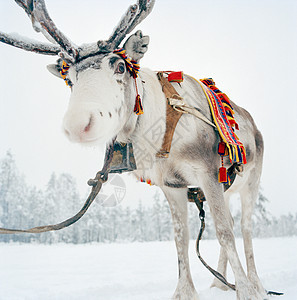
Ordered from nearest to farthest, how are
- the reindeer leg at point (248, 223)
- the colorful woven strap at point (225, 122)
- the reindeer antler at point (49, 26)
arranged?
the reindeer antler at point (49, 26) → the colorful woven strap at point (225, 122) → the reindeer leg at point (248, 223)

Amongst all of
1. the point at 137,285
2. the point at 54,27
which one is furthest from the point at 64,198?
the point at 54,27

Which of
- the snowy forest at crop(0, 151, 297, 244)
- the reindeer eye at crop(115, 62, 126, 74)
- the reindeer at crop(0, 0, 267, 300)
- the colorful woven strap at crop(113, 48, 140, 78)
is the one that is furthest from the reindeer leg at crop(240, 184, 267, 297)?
the snowy forest at crop(0, 151, 297, 244)

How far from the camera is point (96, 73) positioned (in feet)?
8.16

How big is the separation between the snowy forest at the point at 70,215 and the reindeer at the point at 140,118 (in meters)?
24.1

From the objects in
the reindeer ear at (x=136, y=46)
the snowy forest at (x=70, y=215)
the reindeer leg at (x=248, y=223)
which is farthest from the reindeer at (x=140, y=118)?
the snowy forest at (x=70, y=215)

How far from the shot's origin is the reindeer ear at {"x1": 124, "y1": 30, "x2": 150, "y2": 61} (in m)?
2.75

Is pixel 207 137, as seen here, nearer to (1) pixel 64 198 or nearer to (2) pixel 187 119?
(2) pixel 187 119

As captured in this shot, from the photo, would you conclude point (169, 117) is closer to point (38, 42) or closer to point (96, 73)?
point (96, 73)

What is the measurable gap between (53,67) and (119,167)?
1326mm

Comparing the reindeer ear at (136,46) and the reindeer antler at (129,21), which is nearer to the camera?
the reindeer antler at (129,21)

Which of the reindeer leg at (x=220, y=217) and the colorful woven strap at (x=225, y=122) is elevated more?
the colorful woven strap at (x=225, y=122)

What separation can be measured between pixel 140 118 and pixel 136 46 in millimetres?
714

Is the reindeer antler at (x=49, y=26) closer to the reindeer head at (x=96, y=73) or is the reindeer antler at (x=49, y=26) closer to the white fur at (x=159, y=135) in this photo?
the reindeer head at (x=96, y=73)

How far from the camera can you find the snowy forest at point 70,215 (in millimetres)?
32469
